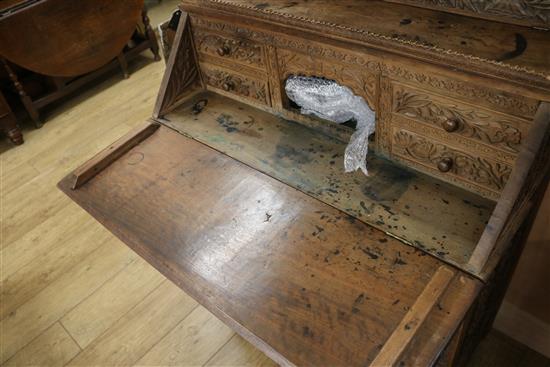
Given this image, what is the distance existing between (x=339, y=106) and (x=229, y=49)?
1.16ft

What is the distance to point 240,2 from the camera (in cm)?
109

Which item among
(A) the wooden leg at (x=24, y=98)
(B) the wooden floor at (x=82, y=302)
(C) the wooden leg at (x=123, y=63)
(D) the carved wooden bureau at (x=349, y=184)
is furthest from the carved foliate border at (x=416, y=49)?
(C) the wooden leg at (x=123, y=63)

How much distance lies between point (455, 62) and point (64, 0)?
2406mm

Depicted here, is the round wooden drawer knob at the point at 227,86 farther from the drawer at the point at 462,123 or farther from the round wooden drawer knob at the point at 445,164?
the round wooden drawer knob at the point at 445,164

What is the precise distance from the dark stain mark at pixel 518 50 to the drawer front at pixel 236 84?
2.01ft

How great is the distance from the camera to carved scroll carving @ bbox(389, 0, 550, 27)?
80 centimetres

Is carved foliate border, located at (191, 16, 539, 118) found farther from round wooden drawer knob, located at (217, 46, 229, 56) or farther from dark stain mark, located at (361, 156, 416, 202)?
dark stain mark, located at (361, 156, 416, 202)

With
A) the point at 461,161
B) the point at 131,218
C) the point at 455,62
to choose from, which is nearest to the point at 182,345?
the point at 131,218

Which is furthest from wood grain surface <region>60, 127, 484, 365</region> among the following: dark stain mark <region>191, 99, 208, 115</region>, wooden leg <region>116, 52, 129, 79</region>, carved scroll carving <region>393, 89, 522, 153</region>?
wooden leg <region>116, 52, 129, 79</region>

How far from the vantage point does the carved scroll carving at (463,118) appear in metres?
0.81

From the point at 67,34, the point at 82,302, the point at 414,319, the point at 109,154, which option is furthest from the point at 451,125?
the point at 67,34

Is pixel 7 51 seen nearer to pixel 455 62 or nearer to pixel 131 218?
pixel 131 218

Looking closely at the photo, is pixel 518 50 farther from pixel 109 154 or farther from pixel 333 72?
pixel 109 154

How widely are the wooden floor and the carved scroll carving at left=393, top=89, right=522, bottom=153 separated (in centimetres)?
90
